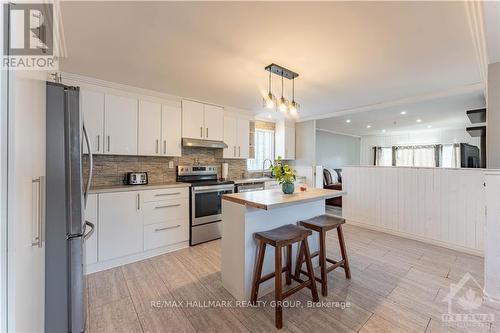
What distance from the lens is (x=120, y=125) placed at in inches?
117

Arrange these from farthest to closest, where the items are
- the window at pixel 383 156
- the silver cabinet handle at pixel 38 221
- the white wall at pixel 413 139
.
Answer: the window at pixel 383 156, the white wall at pixel 413 139, the silver cabinet handle at pixel 38 221

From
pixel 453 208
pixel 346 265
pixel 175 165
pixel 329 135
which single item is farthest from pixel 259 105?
pixel 329 135

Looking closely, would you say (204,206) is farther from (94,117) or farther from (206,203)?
(94,117)

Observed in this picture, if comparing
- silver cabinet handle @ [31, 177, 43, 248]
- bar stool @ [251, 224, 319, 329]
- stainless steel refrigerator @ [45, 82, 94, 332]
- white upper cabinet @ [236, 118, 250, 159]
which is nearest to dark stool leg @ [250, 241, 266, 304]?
bar stool @ [251, 224, 319, 329]

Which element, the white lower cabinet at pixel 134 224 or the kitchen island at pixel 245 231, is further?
the white lower cabinet at pixel 134 224

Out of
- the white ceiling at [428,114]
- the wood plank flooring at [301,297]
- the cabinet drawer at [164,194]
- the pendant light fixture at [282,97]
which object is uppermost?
the white ceiling at [428,114]

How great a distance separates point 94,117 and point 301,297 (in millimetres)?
3148

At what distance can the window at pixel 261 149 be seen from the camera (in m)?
4.92

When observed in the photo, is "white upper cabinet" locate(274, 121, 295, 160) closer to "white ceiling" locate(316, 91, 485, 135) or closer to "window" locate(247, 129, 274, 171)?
"window" locate(247, 129, 274, 171)

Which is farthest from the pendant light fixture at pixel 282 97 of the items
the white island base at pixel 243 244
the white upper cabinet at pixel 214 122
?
the white upper cabinet at pixel 214 122

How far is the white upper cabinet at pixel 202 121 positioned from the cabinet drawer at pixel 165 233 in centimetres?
141

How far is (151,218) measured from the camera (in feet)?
9.46

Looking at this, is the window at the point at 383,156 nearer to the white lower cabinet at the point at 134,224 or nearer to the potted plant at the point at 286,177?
the potted plant at the point at 286,177

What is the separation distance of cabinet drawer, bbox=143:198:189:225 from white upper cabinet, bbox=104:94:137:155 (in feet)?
2.68
